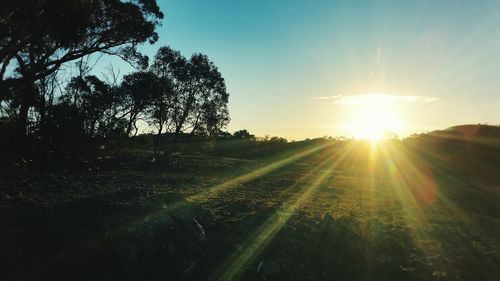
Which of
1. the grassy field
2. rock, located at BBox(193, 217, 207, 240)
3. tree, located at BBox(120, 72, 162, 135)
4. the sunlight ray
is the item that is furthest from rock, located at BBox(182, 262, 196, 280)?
tree, located at BBox(120, 72, 162, 135)

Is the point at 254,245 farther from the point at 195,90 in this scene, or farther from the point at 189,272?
the point at 195,90

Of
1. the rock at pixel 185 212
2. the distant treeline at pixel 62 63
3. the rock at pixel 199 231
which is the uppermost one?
the distant treeline at pixel 62 63

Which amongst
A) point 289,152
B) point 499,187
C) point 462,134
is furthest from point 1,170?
point 289,152

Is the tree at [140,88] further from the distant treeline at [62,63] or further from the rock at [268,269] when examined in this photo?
the rock at [268,269]

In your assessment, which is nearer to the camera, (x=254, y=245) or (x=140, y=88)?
(x=254, y=245)

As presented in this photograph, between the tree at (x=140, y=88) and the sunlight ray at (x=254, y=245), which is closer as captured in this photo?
the sunlight ray at (x=254, y=245)

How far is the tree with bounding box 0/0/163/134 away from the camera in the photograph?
45.2 feet

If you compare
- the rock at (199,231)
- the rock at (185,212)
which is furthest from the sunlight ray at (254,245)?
the rock at (185,212)

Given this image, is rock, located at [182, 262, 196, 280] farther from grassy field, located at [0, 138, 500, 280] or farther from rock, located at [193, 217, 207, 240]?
rock, located at [193, 217, 207, 240]

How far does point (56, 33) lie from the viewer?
15.0m

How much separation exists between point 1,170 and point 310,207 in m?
8.29

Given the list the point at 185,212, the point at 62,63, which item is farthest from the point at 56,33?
the point at 185,212

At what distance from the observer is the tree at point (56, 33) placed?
13.8 meters

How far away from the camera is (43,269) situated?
16.6ft
